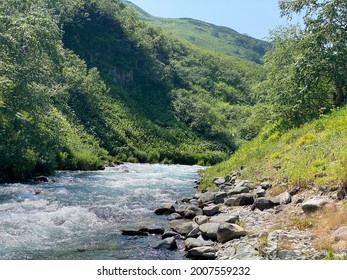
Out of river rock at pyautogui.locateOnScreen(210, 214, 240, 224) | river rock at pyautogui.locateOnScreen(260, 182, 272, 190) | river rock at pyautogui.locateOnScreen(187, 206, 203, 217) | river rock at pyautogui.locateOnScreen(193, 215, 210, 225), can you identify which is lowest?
river rock at pyautogui.locateOnScreen(187, 206, 203, 217)

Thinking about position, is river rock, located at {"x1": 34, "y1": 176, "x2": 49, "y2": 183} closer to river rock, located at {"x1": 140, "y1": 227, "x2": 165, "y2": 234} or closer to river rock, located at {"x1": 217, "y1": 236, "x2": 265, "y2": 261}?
river rock, located at {"x1": 140, "y1": 227, "x2": 165, "y2": 234}

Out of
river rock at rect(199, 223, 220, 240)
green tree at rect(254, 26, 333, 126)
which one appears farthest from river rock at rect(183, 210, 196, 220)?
green tree at rect(254, 26, 333, 126)

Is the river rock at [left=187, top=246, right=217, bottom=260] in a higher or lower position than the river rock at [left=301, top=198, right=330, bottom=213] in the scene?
lower

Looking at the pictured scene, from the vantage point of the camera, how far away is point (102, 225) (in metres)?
14.1

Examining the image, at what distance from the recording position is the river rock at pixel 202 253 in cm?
1001

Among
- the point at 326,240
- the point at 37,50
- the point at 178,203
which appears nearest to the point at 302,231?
the point at 326,240

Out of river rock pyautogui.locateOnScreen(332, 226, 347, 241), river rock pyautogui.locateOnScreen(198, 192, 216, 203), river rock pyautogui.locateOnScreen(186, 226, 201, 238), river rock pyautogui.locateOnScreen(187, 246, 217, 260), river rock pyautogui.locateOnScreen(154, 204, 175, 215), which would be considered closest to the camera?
river rock pyautogui.locateOnScreen(332, 226, 347, 241)

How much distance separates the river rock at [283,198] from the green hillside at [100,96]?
16.1 metres

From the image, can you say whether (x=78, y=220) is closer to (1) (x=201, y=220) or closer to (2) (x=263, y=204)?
(1) (x=201, y=220)

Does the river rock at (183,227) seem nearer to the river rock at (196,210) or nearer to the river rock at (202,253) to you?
the river rock at (196,210)

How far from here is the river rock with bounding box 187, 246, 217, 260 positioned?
32.8 feet

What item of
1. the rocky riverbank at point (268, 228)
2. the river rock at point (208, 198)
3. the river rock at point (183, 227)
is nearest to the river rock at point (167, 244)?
the rocky riverbank at point (268, 228)

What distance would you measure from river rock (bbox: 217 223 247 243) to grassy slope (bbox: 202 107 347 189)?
3.47 metres

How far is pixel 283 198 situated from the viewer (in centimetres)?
1323
